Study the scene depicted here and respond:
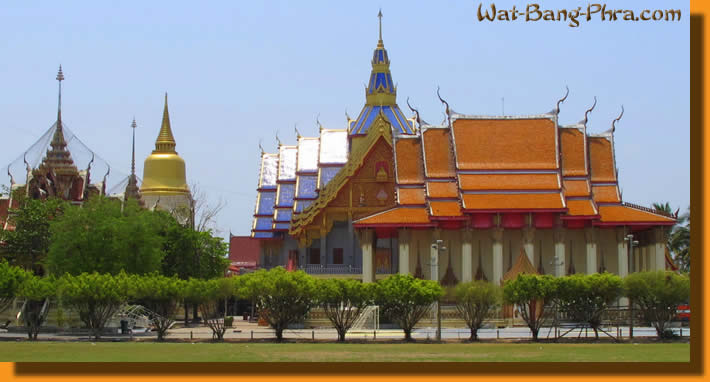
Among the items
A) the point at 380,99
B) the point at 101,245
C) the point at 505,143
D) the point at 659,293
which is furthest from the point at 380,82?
the point at 659,293

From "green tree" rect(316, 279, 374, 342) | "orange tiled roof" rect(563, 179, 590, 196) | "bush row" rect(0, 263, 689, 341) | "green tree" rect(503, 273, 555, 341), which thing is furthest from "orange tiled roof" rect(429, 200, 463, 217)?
"green tree" rect(316, 279, 374, 342)

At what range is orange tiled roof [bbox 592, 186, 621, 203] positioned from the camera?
6988 cm

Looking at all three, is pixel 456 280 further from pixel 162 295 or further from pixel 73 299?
pixel 73 299

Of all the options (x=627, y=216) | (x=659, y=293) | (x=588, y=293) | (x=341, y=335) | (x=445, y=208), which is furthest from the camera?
(x=627, y=216)

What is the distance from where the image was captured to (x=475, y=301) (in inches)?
1937

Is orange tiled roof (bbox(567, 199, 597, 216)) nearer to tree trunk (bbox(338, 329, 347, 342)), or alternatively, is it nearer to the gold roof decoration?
tree trunk (bbox(338, 329, 347, 342))

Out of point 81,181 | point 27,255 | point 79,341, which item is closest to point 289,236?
point 81,181

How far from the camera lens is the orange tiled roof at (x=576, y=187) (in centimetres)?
6844

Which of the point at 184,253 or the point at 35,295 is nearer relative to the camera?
the point at 35,295

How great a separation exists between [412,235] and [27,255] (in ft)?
68.7

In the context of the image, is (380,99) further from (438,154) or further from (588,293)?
(588,293)

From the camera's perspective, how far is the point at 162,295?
5275cm

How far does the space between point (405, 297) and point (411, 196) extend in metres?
20.7

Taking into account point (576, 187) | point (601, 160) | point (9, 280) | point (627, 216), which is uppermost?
point (601, 160)
